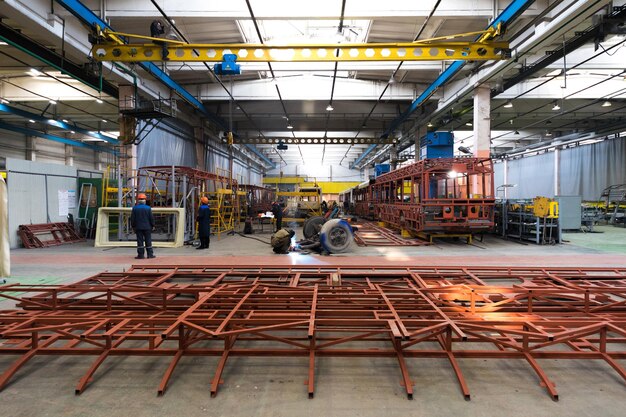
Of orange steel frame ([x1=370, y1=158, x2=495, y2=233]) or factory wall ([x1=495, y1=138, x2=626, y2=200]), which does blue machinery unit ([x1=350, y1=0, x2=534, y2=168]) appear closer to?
orange steel frame ([x1=370, y1=158, x2=495, y2=233])

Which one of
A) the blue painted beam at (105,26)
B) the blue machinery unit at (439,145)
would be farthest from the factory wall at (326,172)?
the blue machinery unit at (439,145)

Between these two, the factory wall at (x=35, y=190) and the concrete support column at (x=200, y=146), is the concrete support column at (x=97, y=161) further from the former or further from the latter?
the factory wall at (x=35, y=190)

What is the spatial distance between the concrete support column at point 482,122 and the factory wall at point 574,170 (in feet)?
48.3

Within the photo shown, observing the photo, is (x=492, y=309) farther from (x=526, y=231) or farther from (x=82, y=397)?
(x=526, y=231)

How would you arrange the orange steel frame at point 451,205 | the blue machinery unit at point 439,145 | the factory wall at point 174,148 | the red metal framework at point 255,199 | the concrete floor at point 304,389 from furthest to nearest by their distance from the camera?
the red metal framework at point 255,199, the blue machinery unit at point 439,145, the factory wall at point 174,148, the orange steel frame at point 451,205, the concrete floor at point 304,389

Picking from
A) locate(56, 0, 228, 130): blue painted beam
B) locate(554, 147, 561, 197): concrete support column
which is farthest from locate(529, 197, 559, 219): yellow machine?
locate(554, 147, 561, 197): concrete support column

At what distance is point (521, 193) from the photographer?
1097 inches

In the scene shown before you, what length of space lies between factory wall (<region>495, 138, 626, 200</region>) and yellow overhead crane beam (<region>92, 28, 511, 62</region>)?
1856 centimetres

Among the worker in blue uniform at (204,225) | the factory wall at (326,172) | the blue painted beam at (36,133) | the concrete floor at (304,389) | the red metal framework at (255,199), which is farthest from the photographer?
the factory wall at (326,172)

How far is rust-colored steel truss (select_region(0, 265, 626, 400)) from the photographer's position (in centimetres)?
291

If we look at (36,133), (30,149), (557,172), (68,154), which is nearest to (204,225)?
(36,133)

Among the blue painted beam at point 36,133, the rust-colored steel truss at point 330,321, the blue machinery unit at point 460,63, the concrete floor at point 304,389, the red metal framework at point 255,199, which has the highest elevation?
the blue machinery unit at point 460,63

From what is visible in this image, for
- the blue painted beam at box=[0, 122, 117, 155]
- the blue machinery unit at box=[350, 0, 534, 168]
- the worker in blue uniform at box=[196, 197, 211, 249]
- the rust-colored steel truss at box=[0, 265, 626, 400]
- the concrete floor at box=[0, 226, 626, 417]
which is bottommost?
the concrete floor at box=[0, 226, 626, 417]

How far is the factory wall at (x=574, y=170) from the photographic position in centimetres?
2008
